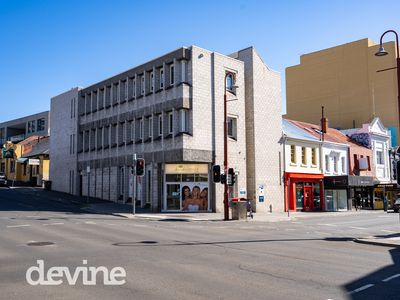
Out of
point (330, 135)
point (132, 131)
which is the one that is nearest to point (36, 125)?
point (132, 131)

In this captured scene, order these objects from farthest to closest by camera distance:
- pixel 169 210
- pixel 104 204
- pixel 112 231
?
pixel 104 204 < pixel 169 210 < pixel 112 231

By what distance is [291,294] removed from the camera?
7.83 m

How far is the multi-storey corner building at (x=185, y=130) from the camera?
32719 millimetres

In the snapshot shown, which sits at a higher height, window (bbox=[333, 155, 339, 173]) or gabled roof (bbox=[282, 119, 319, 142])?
gabled roof (bbox=[282, 119, 319, 142])

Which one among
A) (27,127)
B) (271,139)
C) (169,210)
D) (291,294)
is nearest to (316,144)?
(271,139)

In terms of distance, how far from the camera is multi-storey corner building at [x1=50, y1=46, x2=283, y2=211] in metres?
32.7

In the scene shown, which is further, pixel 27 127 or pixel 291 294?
pixel 27 127

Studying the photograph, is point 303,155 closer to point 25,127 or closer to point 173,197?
point 173,197

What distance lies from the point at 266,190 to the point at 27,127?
57740mm

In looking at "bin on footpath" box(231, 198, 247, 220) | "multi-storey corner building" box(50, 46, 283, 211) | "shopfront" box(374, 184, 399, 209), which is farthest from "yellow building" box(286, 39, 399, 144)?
"bin on footpath" box(231, 198, 247, 220)

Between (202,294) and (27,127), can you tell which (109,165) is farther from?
(27,127)

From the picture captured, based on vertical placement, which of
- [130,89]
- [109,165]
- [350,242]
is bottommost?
[350,242]

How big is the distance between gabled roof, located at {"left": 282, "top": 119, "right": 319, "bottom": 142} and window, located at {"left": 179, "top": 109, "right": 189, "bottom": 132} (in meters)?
10.6

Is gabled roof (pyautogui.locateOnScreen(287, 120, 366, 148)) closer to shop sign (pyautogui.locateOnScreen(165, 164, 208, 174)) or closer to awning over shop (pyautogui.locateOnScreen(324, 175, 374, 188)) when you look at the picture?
awning over shop (pyautogui.locateOnScreen(324, 175, 374, 188))
